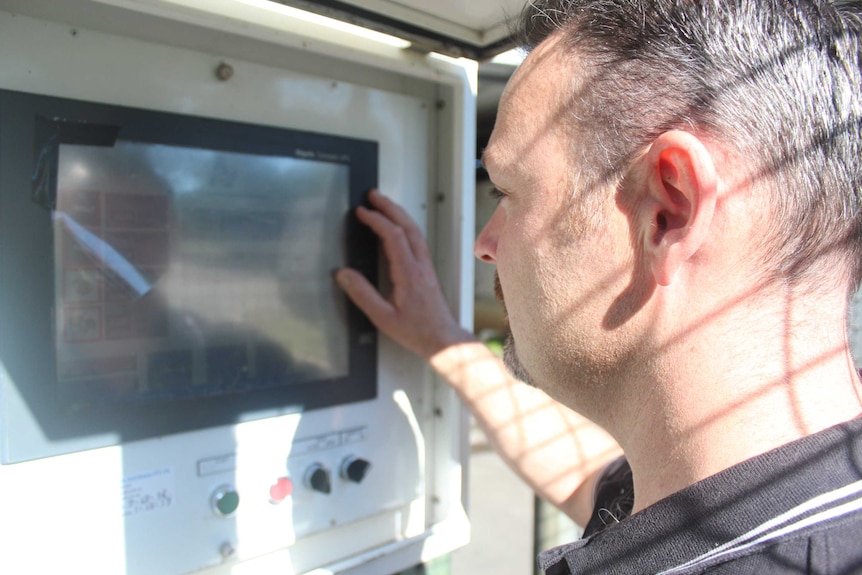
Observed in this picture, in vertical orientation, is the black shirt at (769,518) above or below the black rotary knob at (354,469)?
above

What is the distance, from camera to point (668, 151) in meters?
0.71

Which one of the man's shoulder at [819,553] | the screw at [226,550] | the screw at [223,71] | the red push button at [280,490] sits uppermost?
the screw at [223,71]

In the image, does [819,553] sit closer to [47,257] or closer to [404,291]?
[404,291]

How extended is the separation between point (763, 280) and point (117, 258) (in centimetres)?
92

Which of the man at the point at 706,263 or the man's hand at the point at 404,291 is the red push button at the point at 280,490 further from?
the man at the point at 706,263

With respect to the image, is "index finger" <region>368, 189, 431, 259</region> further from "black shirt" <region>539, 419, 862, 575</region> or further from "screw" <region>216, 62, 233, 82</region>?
"black shirt" <region>539, 419, 862, 575</region>

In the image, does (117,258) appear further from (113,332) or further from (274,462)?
(274,462)

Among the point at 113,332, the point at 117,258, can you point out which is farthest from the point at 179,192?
the point at 113,332

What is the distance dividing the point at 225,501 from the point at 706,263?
860mm

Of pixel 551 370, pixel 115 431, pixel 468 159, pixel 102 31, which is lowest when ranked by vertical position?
pixel 115 431

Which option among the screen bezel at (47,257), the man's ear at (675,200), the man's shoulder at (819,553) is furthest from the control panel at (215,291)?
the man's shoulder at (819,553)

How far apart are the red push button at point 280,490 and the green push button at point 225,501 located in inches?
2.7

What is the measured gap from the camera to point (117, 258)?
0.99 m

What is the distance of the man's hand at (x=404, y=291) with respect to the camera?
1.25 m
